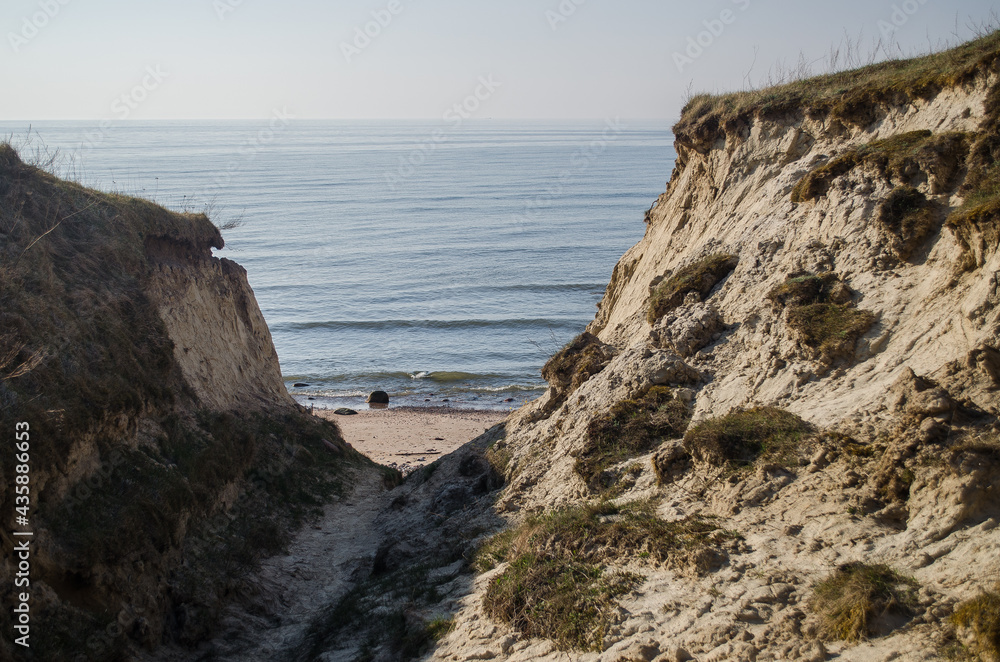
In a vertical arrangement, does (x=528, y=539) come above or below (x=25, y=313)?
below

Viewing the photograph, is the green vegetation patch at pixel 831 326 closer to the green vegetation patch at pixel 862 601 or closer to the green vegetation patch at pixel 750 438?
the green vegetation patch at pixel 750 438

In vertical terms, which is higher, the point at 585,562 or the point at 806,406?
the point at 806,406

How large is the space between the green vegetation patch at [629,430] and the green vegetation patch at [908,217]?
4050 millimetres

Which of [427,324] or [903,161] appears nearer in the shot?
[903,161]

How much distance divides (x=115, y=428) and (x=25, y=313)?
243 centimetres

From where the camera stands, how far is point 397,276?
53969 millimetres

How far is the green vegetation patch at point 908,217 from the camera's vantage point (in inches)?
390

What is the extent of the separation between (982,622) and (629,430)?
6230mm

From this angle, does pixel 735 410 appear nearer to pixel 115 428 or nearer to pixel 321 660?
pixel 321 660

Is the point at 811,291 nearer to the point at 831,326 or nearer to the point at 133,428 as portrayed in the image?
the point at 831,326

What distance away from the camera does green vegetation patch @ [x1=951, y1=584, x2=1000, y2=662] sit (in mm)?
5305

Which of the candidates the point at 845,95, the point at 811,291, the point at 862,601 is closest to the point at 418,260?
the point at 845,95

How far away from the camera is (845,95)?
1316 centimetres

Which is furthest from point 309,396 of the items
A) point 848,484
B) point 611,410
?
point 848,484
